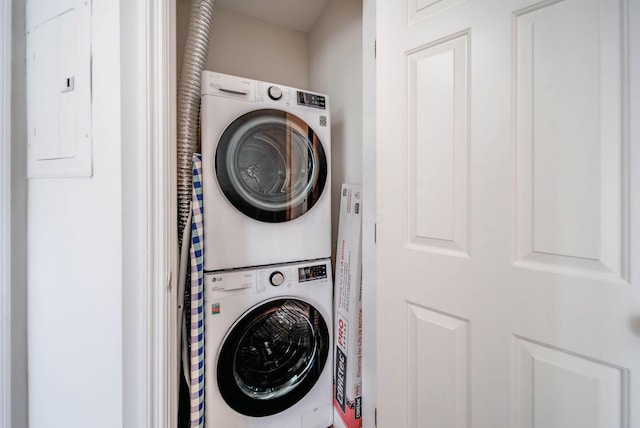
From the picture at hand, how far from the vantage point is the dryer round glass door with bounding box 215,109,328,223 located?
4.09ft

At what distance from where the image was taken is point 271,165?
4.57 ft

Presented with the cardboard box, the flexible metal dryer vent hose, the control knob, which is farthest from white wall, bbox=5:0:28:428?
the cardboard box

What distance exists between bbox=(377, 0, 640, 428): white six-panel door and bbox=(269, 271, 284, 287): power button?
0.60 meters

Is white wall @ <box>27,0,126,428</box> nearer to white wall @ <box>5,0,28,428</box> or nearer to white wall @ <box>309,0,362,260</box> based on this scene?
white wall @ <box>5,0,28,428</box>

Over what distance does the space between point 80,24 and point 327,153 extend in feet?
Result: 3.51

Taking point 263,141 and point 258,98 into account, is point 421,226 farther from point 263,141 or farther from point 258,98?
point 258,98

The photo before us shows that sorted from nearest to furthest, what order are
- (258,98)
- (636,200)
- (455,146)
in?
(636,200), (455,146), (258,98)

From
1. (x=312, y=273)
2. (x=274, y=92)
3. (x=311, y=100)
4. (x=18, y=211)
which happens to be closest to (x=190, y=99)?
(x=274, y=92)

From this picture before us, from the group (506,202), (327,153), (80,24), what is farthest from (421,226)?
(80,24)

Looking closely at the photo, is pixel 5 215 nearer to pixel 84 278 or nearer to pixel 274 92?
pixel 84 278

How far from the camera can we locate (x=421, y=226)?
2.66 feet

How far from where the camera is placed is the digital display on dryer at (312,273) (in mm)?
1400

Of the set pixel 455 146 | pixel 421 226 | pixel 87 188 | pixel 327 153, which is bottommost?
pixel 421 226

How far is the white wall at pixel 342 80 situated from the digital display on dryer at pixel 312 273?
35cm
